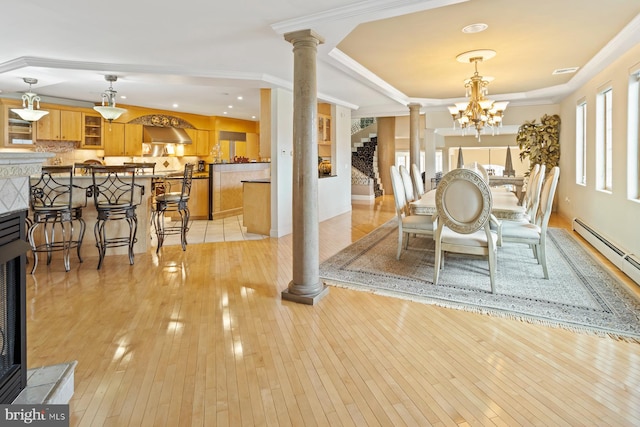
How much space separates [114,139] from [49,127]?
132 centimetres

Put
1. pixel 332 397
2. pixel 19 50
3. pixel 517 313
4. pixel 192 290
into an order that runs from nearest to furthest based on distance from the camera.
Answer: pixel 332 397 < pixel 517 313 < pixel 192 290 < pixel 19 50

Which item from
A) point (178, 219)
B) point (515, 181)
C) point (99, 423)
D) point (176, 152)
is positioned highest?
point (176, 152)

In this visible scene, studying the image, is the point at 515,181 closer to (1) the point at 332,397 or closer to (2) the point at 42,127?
(1) the point at 332,397

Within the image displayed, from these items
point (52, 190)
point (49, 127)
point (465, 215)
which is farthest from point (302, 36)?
point (49, 127)

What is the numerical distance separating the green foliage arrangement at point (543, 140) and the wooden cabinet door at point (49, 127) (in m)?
9.76

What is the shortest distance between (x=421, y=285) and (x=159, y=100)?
7.14 meters

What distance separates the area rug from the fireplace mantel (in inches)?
102

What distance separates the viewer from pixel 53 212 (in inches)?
161

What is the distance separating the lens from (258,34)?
12.0 ft

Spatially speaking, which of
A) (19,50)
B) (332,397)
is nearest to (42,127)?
(19,50)

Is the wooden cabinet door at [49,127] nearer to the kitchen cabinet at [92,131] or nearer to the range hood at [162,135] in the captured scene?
the kitchen cabinet at [92,131]

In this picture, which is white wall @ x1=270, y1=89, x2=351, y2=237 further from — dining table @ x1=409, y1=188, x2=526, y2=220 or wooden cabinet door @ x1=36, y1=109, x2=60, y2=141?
wooden cabinet door @ x1=36, y1=109, x2=60, y2=141

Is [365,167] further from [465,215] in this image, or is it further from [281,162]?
[465,215]

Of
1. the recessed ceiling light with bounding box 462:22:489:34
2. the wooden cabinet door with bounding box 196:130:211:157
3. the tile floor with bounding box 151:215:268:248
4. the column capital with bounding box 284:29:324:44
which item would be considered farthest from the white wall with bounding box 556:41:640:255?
the wooden cabinet door with bounding box 196:130:211:157
